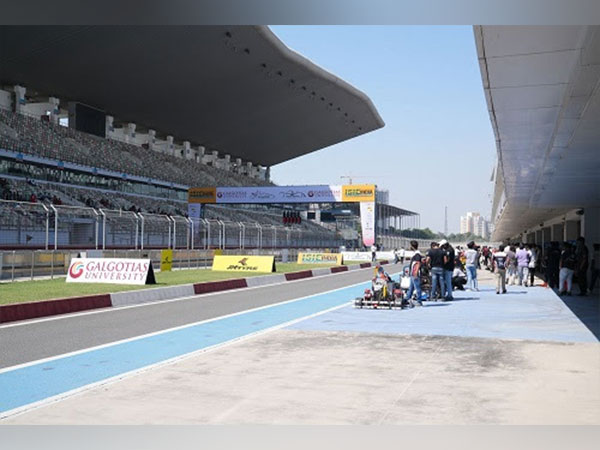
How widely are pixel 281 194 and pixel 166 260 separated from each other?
25462mm

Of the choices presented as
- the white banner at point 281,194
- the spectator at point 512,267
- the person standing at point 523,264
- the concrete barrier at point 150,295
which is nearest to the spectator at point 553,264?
the person standing at point 523,264

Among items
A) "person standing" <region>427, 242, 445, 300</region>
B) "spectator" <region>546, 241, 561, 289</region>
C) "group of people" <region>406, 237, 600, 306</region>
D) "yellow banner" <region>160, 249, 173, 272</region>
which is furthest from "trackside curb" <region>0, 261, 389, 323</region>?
"spectator" <region>546, 241, 561, 289</region>

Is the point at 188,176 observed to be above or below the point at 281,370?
above

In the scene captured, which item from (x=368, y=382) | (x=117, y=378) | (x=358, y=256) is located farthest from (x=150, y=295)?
(x=358, y=256)

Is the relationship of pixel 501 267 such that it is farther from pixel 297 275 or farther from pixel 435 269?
pixel 297 275

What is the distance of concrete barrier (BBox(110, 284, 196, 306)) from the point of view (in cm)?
1819

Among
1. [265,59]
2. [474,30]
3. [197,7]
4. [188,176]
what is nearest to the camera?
[197,7]

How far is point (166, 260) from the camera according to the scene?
3391 centimetres

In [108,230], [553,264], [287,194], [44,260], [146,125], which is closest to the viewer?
[553,264]

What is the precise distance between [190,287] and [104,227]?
31.0ft

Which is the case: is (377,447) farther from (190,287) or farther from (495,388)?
(190,287)

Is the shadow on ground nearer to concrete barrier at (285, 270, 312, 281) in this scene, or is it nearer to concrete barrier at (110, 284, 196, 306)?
concrete barrier at (110, 284, 196, 306)

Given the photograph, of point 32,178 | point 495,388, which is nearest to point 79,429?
point 495,388

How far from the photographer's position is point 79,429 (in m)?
5.95
